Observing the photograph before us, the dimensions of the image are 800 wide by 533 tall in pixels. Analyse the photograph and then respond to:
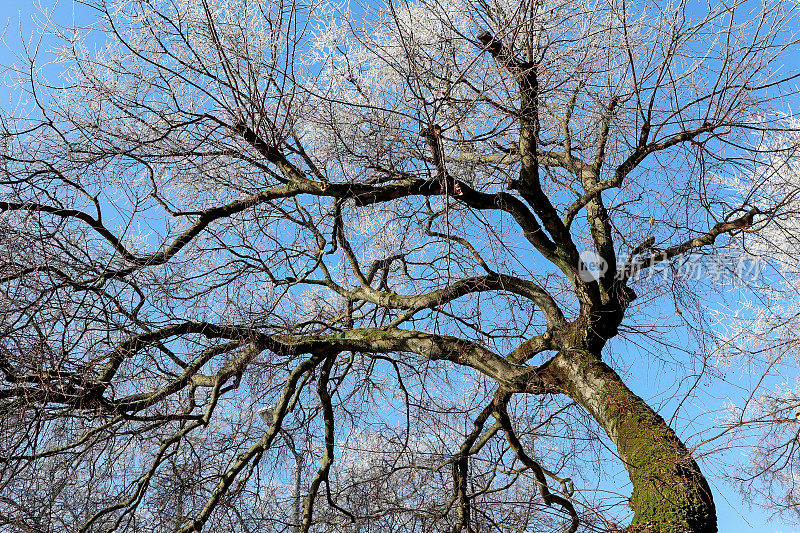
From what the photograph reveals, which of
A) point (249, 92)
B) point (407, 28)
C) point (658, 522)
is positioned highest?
point (407, 28)

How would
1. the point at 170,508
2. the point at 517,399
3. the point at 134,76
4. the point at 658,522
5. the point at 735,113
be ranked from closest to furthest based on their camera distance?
1. the point at 658,522
2. the point at 735,113
3. the point at 134,76
4. the point at 170,508
5. the point at 517,399

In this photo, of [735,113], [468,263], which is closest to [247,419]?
[468,263]

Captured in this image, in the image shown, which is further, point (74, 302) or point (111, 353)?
point (111, 353)

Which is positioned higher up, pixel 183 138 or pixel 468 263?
pixel 183 138

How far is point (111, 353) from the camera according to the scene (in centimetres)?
376

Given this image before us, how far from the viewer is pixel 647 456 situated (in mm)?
3332

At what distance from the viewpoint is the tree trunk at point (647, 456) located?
10.1ft

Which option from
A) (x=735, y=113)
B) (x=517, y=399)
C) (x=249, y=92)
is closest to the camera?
(x=249, y=92)

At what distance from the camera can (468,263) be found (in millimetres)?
3756

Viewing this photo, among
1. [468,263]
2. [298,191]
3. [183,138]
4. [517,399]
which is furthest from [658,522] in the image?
[183,138]

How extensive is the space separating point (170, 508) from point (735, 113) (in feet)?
13.9

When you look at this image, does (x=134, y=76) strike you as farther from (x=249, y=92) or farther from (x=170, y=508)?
(x=170, y=508)

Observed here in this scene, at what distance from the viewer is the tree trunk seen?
3090 mm

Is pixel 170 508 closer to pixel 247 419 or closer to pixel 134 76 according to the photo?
pixel 247 419
